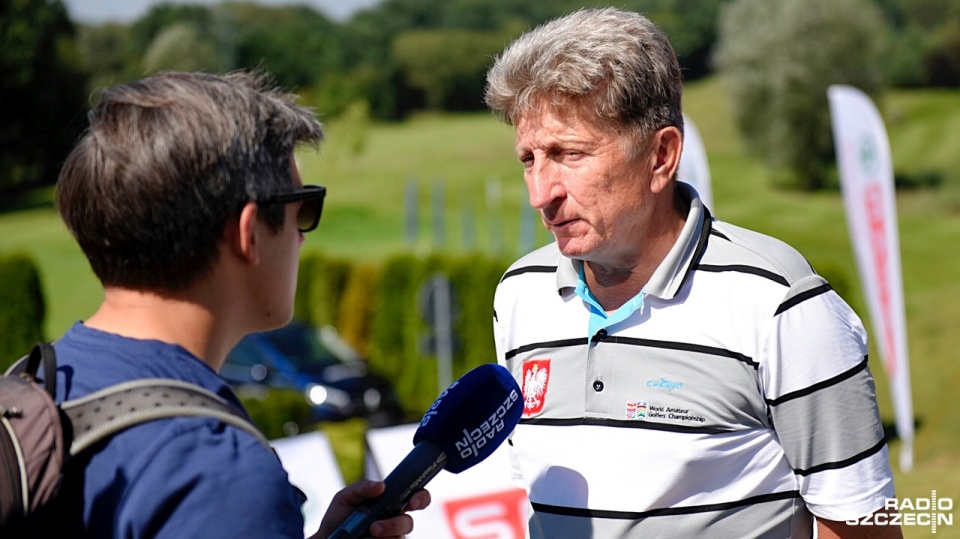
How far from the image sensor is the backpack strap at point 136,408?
136 centimetres

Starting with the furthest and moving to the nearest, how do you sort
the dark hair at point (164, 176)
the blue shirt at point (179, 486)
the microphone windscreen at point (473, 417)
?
1. the microphone windscreen at point (473, 417)
2. the dark hair at point (164, 176)
3. the blue shirt at point (179, 486)

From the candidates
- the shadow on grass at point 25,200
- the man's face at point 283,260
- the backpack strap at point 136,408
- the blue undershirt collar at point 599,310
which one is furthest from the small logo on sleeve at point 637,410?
the shadow on grass at point 25,200

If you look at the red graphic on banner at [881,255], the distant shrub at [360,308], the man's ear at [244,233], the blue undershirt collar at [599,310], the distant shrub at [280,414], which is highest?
the man's ear at [244,233]

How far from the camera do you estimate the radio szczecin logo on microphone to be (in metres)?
1.85

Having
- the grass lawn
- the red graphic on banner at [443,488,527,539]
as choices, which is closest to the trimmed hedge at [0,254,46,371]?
the grass lawn

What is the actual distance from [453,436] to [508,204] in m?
33.3

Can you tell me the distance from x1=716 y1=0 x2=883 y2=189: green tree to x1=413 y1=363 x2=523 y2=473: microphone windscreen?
30660 mm

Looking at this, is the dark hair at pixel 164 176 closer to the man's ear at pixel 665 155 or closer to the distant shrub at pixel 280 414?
the man's ear at pixel 665 155

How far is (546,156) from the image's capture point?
2146 mm

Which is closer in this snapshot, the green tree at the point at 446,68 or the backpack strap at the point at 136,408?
the backpack strap at the point at 136,408

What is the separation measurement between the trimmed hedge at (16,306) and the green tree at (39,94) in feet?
13.4

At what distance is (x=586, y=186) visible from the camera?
6.93ft

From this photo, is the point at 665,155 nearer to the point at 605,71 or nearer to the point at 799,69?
the point at 605,71

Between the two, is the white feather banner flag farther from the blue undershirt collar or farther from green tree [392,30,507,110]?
green tree [392,30,507,110]
